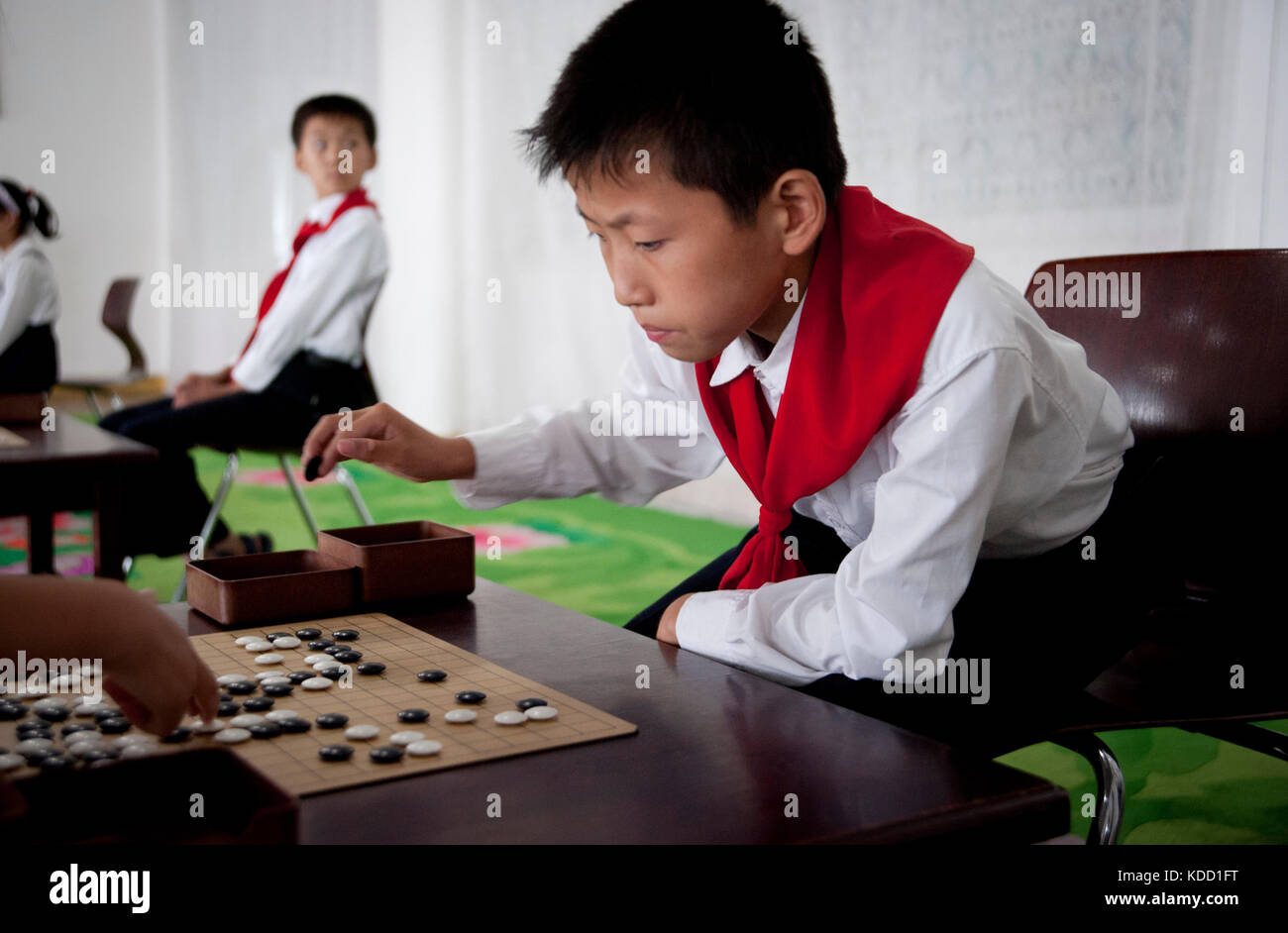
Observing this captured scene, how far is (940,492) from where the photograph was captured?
0.93 m

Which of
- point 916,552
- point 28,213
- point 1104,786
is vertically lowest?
point 1104,786

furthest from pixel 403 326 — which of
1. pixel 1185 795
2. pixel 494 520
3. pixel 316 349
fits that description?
pixel 1185 795

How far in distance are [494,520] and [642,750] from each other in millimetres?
3243

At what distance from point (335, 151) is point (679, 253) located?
2390 millimetres

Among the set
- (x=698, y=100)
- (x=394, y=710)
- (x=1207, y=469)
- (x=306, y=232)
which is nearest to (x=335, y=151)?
(x=306, y=232)

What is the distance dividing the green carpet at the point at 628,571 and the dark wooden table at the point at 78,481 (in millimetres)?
972

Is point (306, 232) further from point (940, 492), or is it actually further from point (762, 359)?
point (940, 492)

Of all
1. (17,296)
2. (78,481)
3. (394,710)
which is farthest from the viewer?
(17,296)

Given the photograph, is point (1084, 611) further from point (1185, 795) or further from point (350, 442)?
point (1185, 795)

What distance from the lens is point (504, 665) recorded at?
91cm

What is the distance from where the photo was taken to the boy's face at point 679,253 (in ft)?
3.21

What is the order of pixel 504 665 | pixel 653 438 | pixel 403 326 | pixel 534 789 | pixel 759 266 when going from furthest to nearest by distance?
pixel 403 326 < pixel 653 438 < pixel 759 266 < pixel 504 665 < pixel 534 789

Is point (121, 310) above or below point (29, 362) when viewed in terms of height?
above

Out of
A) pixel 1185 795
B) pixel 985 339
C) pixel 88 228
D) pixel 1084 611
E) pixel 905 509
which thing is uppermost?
pixel 88 228
